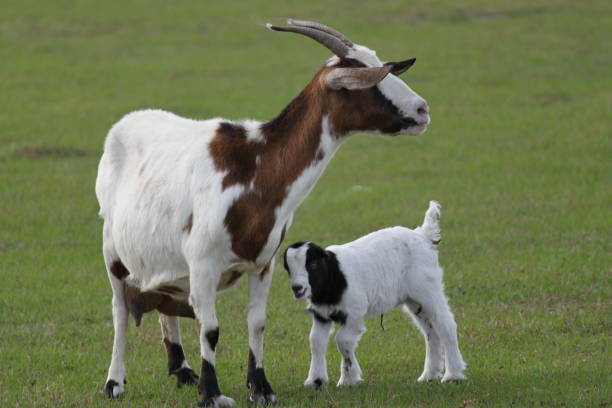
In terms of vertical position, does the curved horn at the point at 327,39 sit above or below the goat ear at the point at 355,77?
above

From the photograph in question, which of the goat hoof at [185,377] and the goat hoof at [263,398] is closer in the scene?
the goat hoof at [263,398]

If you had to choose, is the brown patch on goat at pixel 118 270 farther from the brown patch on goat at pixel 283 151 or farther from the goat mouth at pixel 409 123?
the goat mouth at pixel 409 123

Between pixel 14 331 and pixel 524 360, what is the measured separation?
482 centimetres

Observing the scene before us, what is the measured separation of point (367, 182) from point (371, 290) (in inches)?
406

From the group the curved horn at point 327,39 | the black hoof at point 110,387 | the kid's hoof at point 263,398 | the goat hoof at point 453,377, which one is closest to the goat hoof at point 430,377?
the goat hoof at point 453,377

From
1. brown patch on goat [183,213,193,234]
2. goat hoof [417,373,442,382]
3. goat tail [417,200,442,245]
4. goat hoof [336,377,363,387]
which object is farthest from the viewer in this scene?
goat tail [417,200,442,245]

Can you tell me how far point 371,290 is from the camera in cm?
866

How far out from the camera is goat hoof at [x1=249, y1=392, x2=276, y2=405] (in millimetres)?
8211

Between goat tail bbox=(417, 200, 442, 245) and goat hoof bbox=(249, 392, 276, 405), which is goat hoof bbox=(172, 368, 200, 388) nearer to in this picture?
goat hoof bbox=(249, 392, 276, 405)

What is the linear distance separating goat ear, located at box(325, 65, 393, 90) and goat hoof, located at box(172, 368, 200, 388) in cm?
272

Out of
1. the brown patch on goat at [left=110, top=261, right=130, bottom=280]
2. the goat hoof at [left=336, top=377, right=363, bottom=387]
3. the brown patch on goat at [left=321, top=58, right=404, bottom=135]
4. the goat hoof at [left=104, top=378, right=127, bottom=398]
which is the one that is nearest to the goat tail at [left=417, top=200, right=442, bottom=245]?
the goat hoof at [left=336, top=377, right=363, bottom=387]

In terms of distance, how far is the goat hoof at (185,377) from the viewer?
357 inches

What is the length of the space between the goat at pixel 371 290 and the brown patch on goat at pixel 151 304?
971 mm

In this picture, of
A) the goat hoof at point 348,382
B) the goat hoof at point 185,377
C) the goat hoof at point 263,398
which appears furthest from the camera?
the goat hoof at point 185,377
